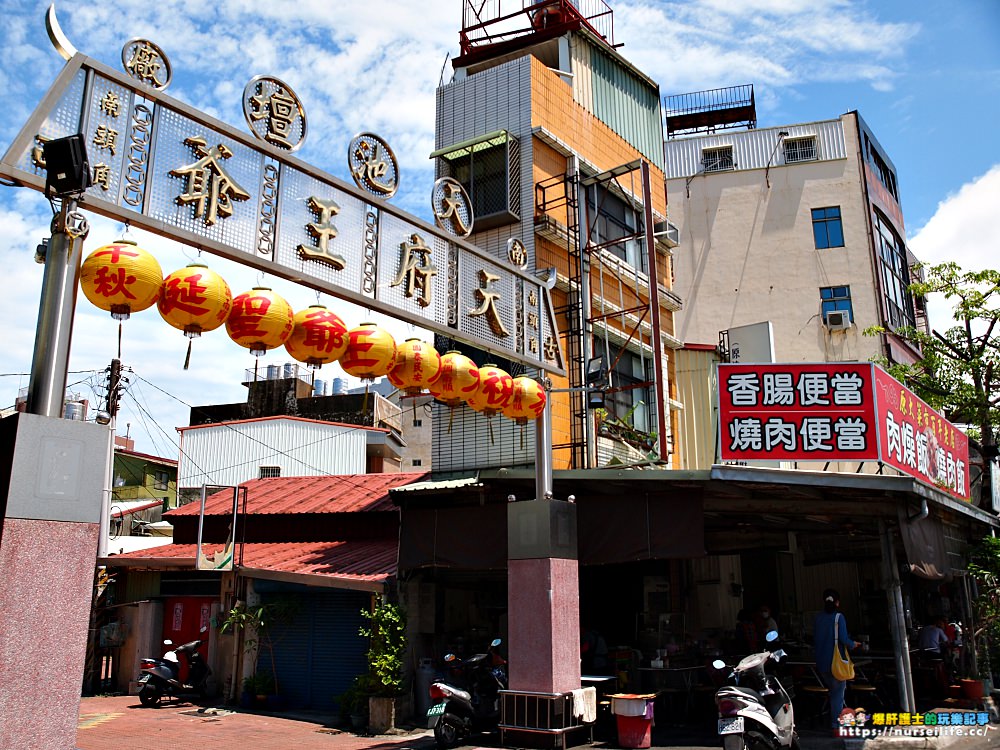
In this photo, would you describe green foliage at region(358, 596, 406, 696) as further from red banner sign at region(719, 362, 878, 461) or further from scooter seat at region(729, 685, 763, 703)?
scooter seat at region(729, 685, 763, 703)

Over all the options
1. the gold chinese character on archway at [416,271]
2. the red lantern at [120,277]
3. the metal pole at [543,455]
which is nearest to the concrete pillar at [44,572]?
the red lantern at [120,277]

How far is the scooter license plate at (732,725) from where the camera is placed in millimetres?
9094

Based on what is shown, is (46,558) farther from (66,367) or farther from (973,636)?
(973,636)

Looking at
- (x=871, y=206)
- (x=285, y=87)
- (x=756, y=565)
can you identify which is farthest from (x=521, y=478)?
(x=871, y=206)

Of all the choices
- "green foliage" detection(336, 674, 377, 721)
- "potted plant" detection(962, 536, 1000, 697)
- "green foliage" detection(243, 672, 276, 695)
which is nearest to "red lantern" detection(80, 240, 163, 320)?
"green foliage" detection(336, 674, 377, 721)

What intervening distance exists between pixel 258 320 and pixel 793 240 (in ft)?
79.5

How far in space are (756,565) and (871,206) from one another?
45.5 feet

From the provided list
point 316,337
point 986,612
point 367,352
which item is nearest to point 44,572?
point 316,337

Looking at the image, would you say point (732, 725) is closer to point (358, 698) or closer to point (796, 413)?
point (796, 413)

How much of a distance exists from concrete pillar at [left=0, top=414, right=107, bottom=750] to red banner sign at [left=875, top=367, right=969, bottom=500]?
10.7 metres

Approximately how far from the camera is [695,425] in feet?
71.5

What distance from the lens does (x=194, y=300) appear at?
24.5 ft

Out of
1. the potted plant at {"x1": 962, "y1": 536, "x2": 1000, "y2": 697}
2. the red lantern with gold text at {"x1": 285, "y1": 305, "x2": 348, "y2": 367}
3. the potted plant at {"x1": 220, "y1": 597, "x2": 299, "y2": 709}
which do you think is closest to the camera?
the red lantern with gold text at {"x1": 285, "y1": 305, "x2": 348, "y2": 367}

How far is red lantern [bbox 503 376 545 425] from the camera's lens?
11789mm
